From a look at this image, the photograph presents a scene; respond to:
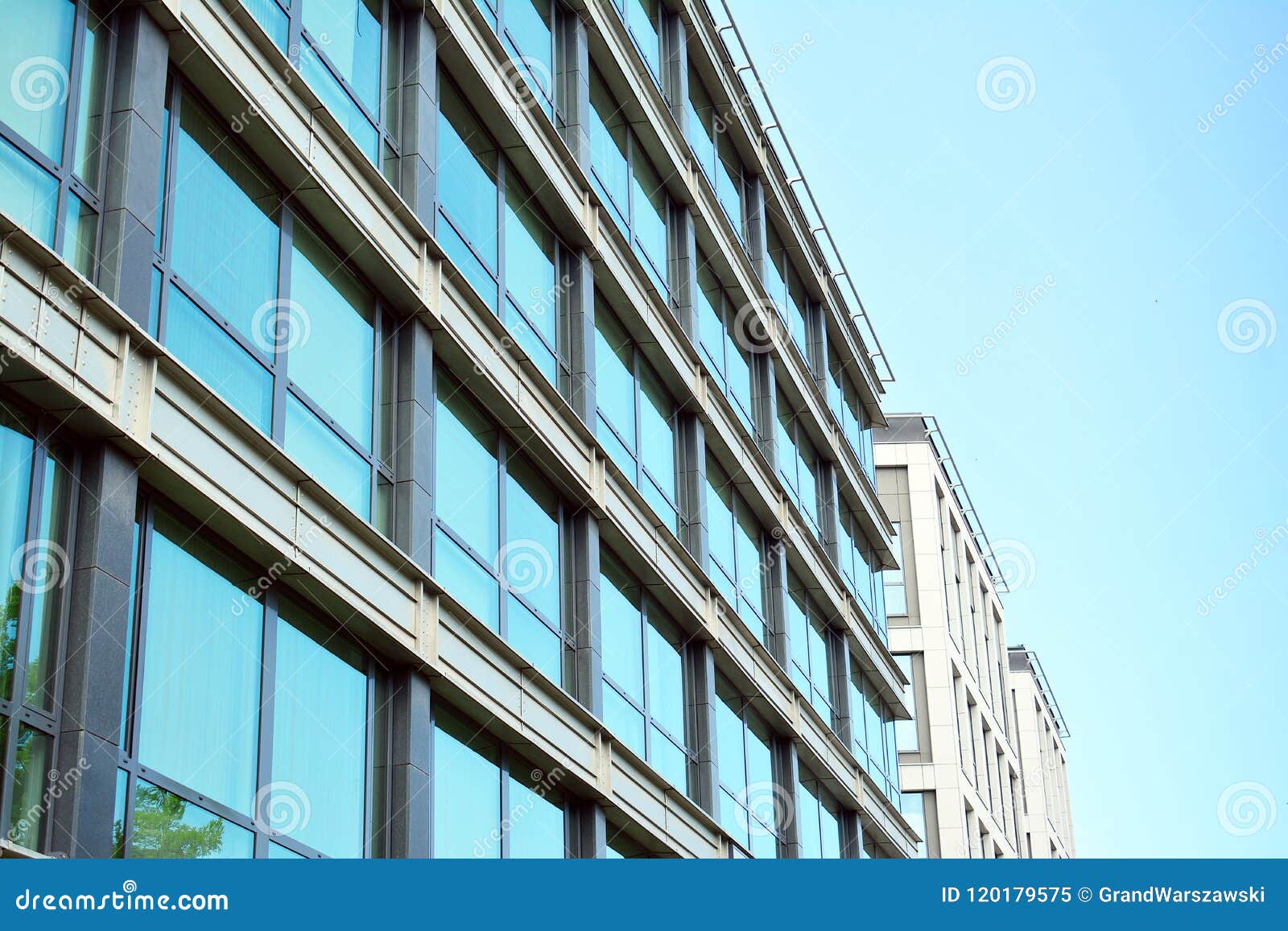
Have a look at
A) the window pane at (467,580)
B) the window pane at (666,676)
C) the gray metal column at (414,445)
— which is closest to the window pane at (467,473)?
the window pane at (467,580)

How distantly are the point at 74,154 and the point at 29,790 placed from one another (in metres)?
4.75

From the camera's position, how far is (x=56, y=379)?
11836 millimetres

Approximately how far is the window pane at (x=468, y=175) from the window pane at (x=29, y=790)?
962cm

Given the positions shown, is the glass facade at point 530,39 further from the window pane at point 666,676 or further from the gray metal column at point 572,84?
the window pane at point 666,676

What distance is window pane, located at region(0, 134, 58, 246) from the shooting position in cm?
1205

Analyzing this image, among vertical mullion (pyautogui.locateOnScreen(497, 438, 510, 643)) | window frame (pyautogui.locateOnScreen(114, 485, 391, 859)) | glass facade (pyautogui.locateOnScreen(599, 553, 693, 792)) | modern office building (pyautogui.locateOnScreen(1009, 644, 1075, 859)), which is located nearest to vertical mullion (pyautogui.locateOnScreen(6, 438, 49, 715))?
window frame (pyautogui.locateOnScreen(114, 485, 391, 859))

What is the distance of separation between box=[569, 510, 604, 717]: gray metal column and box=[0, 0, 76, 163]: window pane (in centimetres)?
1027

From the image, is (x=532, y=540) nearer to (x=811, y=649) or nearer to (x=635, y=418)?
(x=635, y=418)

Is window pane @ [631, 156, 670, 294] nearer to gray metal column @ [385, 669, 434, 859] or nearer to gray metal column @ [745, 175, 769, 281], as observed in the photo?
gray metal column @ [745, 175, 769, 281]

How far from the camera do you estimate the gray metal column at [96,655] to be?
11281 millimetres
